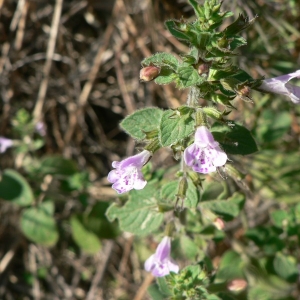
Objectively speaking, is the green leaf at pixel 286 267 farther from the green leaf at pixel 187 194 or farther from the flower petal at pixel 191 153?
the flower petal at pixel 191 153

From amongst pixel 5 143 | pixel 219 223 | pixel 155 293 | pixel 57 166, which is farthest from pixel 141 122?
pixel 5 143

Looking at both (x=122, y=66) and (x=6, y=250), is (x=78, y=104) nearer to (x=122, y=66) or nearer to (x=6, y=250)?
(x=122, y=66)

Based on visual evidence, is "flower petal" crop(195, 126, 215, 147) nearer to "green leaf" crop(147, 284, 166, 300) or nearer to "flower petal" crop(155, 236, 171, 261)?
"flower petal" crop(155, 236, 171, 261)

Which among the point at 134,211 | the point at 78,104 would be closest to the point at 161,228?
the point at 134,211

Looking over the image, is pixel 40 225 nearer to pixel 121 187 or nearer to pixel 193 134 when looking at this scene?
pixel 121 187

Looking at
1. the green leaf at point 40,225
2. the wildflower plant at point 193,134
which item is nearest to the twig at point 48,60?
the green leaf at point 40,225

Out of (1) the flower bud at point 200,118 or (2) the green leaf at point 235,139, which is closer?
(1) the flower bud at point 200,118
